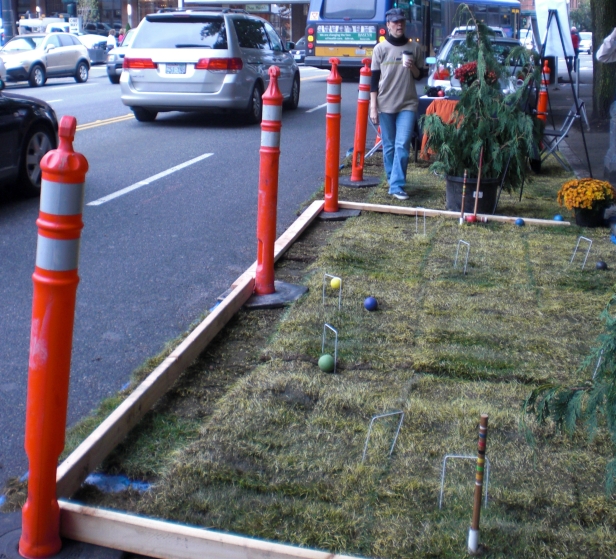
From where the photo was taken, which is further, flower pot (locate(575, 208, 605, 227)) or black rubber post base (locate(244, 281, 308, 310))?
flower pot (locate(575, 208, 605, 227))

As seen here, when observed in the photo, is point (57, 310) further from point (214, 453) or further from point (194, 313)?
point (194, 313)

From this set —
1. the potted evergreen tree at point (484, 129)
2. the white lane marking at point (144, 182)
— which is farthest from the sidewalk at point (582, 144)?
the white lane marking at point (144, 182)

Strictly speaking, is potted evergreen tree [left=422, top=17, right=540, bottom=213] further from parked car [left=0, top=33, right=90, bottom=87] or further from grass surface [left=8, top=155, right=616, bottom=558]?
parked car [left=0, top=33, right=90, bottom=87]

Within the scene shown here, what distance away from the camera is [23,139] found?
8.37 m

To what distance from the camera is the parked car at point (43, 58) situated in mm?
24953

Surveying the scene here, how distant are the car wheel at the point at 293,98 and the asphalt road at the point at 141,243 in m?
3.52

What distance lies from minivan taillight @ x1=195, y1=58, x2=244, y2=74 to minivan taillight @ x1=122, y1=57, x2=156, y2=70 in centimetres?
81

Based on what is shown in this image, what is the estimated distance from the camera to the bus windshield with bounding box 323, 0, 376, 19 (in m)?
26.1

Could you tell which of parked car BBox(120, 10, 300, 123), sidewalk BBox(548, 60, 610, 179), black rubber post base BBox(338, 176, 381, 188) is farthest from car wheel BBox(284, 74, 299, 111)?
black rubber post base BBox(338, 176, 381, 188)

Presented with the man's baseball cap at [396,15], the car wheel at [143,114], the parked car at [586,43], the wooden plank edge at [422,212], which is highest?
the parked car at [586,43]

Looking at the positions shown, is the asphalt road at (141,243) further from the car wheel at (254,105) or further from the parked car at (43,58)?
the parked car at (43,58)

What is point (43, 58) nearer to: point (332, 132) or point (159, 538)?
point (332, 132)

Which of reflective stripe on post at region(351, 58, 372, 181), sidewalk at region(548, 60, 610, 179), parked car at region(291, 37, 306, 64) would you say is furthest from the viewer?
parked car at region(291, 37, 306, 64)

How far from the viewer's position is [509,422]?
3.72 m
